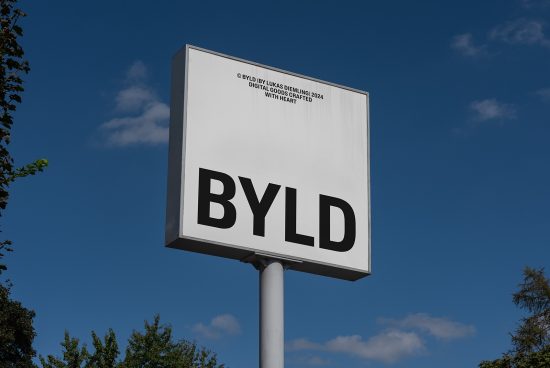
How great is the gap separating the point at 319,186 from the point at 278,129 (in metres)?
1.13

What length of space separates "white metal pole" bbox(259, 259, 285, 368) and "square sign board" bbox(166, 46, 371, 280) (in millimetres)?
314

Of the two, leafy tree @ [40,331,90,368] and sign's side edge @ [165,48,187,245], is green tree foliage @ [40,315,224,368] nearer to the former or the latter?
leafy tree @ [40,331,90,368]

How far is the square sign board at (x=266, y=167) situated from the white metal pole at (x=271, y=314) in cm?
31

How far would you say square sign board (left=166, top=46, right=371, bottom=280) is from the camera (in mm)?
14852

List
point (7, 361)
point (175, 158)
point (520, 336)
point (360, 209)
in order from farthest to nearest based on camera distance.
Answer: point (7, 361) → point (520, 336) → point (360, 209) → point (175, 158)

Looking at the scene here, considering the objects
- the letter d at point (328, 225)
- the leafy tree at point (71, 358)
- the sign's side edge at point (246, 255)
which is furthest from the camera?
the leafy tree at point (71, 358)

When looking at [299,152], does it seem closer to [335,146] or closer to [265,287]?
[335,146]

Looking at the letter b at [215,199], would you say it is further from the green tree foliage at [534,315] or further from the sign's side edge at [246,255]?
the green tree foliage at [534,315]

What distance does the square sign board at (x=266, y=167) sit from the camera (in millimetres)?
14852

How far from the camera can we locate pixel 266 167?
50.9ft

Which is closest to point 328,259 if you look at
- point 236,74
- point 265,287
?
point 265,287

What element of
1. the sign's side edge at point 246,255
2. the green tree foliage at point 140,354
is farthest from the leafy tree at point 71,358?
the sign's side edge at point 246,255

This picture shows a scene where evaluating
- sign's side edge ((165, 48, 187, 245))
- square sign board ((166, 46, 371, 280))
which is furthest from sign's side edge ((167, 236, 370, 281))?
sign's side edge ((165, 48, 187, 245))

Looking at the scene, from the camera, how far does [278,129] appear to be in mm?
15883
